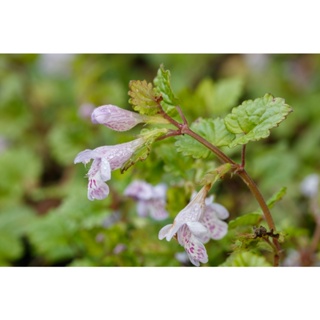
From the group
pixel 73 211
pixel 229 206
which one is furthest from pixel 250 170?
pixel 73 211

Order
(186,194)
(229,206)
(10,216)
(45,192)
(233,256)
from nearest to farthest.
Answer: (233,256) < (186,194) < (229,206) < (10,216) < (45,192)

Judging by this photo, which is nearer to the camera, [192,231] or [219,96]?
[192,231]

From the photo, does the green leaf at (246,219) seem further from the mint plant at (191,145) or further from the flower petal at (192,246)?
the flower petal at (192,246)

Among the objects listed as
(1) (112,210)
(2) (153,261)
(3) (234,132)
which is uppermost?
(3) (234,132)

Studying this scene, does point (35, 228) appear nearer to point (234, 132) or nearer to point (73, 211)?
point (73, 211)

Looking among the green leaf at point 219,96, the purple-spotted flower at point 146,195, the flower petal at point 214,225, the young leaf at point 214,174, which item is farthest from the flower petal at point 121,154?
the green leaf at point 219,96

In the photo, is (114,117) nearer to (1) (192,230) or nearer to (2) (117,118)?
(2) (117,118)

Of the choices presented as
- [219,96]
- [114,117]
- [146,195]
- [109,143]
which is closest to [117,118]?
[114,117]
